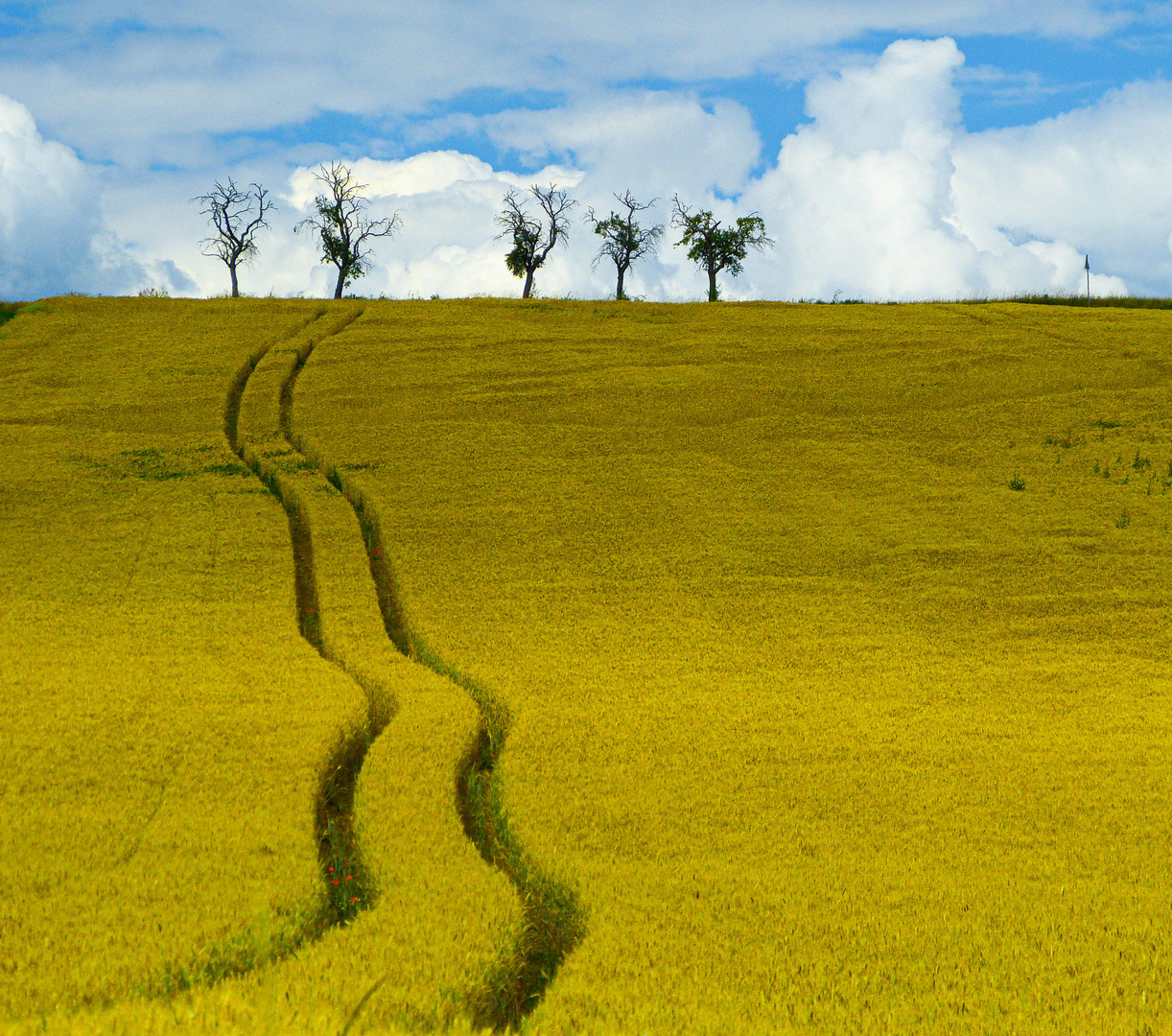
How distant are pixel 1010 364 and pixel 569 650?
48.9ft

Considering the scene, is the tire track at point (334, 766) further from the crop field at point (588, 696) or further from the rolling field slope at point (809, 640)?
the rolling field slope at point (809, 640)

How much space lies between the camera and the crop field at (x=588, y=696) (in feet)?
16.1

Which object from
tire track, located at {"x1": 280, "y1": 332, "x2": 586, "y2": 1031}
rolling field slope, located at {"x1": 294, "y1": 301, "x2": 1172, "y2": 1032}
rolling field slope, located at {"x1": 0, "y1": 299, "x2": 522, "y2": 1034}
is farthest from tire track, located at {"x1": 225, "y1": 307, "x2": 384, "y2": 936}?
rolling field slope, located at {"x1": 294, "y1": 301, "x2": 1172, "y2": 1032}

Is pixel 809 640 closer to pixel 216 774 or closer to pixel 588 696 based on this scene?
pixel 588 696

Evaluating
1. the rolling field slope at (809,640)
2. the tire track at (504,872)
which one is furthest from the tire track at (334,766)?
the rolling field slope at (809,640)

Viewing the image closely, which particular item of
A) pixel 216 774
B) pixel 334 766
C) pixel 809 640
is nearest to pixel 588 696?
pixel 334 766

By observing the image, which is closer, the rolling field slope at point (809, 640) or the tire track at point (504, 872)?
the tire track at point (504, 872)

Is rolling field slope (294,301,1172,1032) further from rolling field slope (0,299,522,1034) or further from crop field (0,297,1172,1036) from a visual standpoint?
rolling field slope (0,299,522,1034)

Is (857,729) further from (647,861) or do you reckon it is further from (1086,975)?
(1086,975)

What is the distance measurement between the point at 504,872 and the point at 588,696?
9.96 ft

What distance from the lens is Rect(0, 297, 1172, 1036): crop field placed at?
4906 mm

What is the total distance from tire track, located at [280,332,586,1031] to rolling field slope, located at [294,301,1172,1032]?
0.14 metres

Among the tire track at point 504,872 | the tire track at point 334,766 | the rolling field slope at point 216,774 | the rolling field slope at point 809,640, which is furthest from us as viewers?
the tire track at point 334,766

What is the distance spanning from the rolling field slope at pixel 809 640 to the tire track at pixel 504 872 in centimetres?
14
